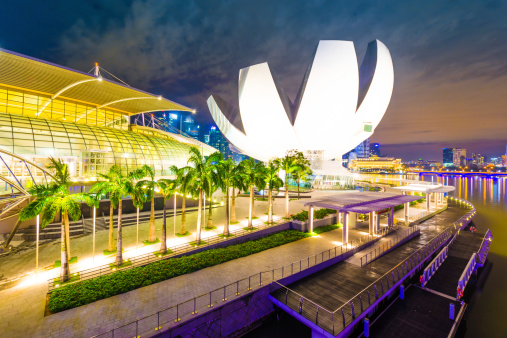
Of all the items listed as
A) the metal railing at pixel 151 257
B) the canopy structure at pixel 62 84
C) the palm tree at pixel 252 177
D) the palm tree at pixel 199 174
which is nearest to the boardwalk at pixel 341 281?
the metal railing at pixel 151 257

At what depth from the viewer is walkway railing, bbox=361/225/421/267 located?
52.1ft

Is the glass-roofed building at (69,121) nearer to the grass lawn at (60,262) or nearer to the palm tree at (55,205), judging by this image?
the grass lawn at (60,262)

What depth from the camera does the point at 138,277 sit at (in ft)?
38.7

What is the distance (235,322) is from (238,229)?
9275mm

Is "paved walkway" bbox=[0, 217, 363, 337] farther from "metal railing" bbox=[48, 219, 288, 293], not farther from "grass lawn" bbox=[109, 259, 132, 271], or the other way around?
"grass lawn" bbox=[109, 259, 132, 271]

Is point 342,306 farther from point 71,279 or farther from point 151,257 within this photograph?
point 71,279

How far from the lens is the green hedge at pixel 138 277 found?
10.0 m

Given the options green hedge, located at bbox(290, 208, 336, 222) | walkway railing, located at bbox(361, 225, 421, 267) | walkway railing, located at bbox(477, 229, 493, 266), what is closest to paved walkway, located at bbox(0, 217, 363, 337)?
walkway railing, located at bbox(361, 225, 421, 267)

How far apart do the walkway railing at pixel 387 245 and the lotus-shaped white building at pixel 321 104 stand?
88.9ft

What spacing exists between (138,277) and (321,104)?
4448 centimetres

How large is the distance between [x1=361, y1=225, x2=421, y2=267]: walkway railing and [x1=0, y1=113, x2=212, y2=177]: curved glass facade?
75.7ft

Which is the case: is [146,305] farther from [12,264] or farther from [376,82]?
[376,82]

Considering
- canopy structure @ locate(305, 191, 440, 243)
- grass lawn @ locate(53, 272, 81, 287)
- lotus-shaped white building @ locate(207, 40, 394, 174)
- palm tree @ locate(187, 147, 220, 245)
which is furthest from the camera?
lotus-shaped white building @ locate(207, 40, 394, 174)

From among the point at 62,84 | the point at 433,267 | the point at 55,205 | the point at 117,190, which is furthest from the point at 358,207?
the point at 62,84
